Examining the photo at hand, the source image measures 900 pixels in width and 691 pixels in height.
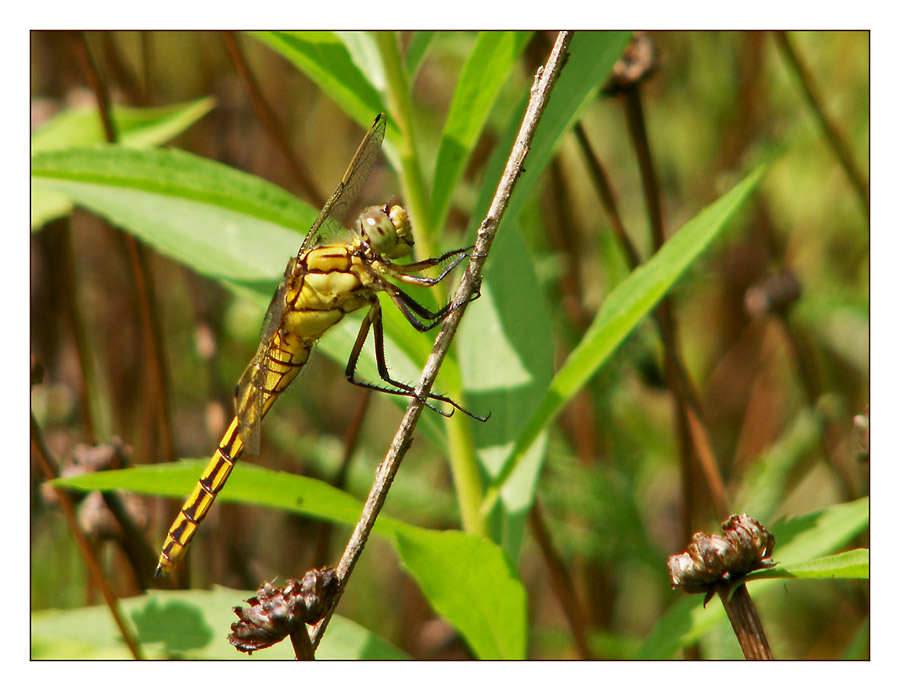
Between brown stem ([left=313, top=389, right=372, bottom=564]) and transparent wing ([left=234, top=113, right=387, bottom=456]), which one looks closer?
A: transparent wing ([left=234, top=113, right=387, bottom=456])

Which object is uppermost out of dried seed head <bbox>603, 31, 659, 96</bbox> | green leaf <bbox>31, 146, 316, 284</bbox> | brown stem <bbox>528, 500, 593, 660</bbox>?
dried seed head <bbox>603, 31, 659, 96</bbox>

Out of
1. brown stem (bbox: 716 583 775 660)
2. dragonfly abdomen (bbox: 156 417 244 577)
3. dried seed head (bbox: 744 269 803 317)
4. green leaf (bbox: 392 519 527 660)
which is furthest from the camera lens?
dried seed head (bbox: 744 269 803 317)

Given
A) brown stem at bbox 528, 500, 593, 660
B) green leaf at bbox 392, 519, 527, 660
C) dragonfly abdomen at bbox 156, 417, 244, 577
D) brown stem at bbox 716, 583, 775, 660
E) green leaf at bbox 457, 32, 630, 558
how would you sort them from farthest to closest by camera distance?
brown stem at bbox 528, 500, 593, 660, dragonfly abdomen at bbox 156, 417, 244, 577, green leaf at bbox 457, 32, 630, 558, green leaf at bbox 392, 519, 527, 660, brown stem at bbox 716, 583, 775, 660

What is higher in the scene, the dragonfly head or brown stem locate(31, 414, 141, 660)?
the dragonfly head

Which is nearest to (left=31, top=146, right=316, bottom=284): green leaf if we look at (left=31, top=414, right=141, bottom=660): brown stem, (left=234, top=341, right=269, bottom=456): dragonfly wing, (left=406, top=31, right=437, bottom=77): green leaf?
(left=234, top=341, right=269, bottom=456): dragonfly wing

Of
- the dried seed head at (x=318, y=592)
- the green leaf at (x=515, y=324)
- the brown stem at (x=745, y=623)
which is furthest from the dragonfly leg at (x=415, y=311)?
the brown stem at (x=745, y=623)

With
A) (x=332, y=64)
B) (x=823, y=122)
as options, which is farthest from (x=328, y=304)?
(x=823, y=122)

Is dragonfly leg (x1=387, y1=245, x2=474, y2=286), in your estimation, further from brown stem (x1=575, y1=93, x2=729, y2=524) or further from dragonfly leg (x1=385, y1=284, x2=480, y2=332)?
brown stem (x1=575, y1=93, x2=729, y2=524)

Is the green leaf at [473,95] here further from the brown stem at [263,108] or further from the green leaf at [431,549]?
the brown stem at [263,108]
